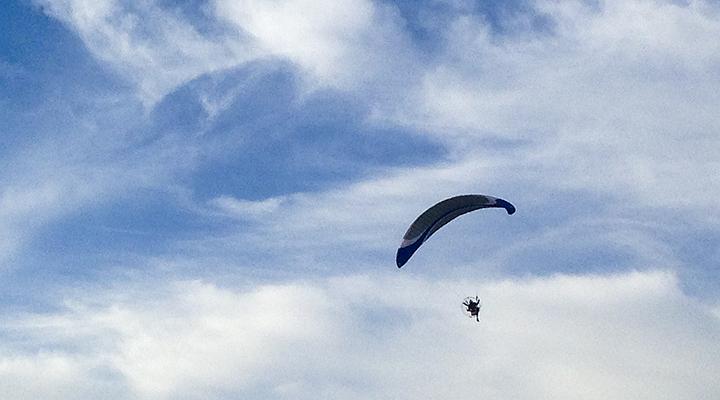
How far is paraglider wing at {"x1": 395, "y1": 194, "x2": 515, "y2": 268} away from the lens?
65.9 m

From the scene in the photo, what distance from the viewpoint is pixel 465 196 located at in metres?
66.6

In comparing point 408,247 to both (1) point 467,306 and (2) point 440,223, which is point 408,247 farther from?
(1) point 467,306

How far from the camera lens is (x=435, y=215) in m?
66.3

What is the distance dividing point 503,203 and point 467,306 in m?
9.91

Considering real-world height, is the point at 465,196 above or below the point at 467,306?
above

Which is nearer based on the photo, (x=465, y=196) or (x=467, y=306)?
(x=465, y=196)

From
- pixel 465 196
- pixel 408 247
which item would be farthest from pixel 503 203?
pixel 408 247

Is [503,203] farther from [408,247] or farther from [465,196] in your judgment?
[408,247]

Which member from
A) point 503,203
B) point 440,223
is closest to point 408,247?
point 440,223

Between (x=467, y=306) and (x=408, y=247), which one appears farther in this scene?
(x=467, y=306)

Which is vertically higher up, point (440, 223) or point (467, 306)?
point (440, 223)

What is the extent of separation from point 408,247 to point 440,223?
4.27 metres

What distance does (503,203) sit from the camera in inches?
2677

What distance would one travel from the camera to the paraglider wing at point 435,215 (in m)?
65.9
